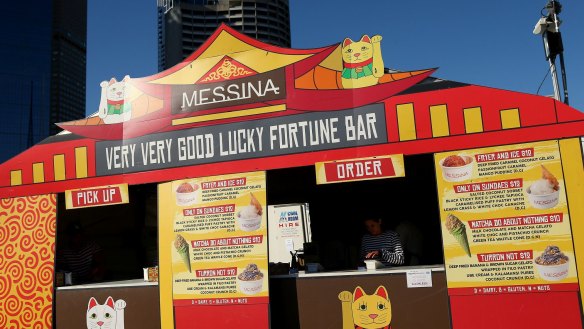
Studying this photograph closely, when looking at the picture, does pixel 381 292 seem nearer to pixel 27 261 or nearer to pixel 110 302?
pixel 110 302

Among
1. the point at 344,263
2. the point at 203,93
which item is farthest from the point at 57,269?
the point at 344,263

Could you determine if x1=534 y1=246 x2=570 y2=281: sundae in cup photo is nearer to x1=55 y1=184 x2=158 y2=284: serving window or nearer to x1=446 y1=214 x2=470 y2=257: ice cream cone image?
x1=446 y1=214 x2=470 y2=257: ice cream cone image

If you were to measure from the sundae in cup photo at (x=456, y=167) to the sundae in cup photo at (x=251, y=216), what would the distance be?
215 cm

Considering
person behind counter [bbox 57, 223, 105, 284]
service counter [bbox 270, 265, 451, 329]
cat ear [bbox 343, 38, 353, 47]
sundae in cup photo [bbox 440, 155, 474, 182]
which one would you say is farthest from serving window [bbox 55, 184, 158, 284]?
sundae in cup photo [bbox 440, 155, 474, 182]

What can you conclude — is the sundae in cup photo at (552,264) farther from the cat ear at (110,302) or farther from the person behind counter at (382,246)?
the cat ear at (110,302)

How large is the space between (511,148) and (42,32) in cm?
11713

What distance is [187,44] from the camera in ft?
279

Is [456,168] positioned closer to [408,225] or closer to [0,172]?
[408,225]

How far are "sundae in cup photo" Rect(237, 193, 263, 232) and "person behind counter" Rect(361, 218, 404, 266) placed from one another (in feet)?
4.64

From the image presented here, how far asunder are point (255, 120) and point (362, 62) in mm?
1457

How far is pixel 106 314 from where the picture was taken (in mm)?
6621

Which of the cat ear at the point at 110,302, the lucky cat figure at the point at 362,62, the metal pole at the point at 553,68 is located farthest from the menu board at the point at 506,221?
the cat ear at the point at 110,302

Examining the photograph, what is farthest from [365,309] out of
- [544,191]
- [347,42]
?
[347,42]

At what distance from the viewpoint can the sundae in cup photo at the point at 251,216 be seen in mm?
6020
